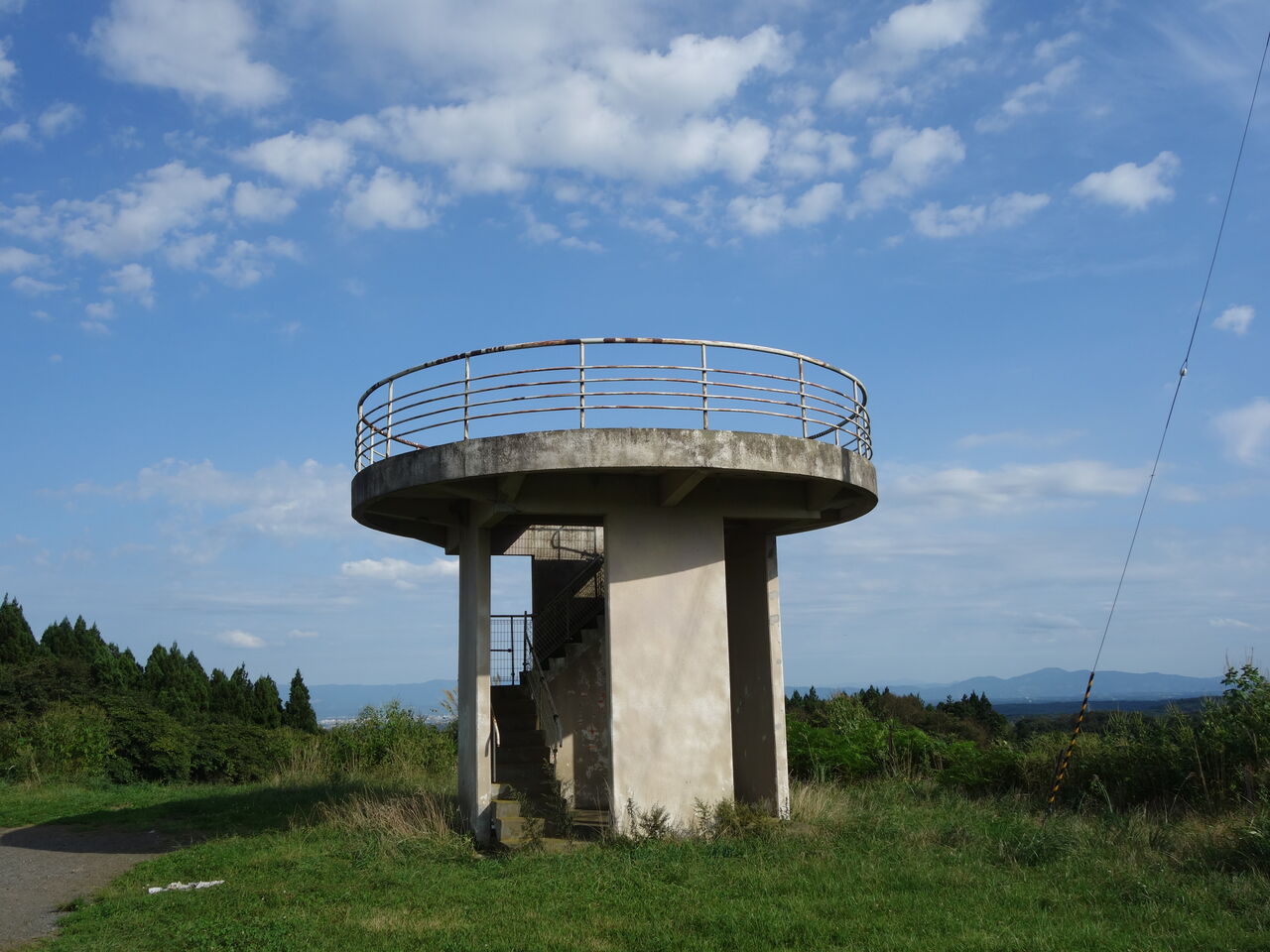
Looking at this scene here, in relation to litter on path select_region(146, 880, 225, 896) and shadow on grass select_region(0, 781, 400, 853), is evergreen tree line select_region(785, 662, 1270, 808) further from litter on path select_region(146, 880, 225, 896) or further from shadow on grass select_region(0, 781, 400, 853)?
litter on path select_region(146, 880, 225, 896)

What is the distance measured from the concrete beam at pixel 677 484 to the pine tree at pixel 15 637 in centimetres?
3242

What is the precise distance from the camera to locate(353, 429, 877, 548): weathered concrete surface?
1238 centimetres

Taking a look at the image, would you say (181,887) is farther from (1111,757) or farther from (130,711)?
(130,711)

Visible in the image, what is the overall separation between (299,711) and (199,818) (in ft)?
64.1

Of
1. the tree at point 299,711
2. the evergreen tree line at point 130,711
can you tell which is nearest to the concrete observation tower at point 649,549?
the evergreen tree line at point 130,711

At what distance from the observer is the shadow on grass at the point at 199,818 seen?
631 inches

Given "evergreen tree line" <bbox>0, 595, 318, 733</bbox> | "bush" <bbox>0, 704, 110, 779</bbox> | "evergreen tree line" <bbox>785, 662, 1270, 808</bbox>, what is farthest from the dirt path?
"evergreen tree line" <bbox>0, 595, 318, 733</bbox>

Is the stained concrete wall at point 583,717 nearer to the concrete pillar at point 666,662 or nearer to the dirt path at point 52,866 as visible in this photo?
the concrete pillar at point 666,662

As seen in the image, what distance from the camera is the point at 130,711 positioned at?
1097 inches

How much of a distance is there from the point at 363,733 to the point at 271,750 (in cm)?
345

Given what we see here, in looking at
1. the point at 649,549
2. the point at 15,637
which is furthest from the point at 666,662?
the point at 15,637

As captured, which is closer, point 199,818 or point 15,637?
point 199,818

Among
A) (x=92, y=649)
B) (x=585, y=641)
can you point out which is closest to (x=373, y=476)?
(x=585, y=641)

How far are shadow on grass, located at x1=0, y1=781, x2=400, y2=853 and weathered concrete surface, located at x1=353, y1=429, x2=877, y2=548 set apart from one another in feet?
17.7
